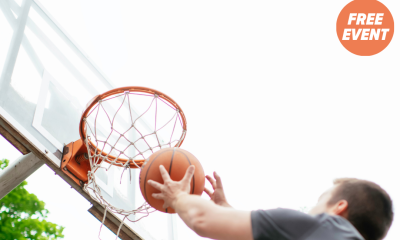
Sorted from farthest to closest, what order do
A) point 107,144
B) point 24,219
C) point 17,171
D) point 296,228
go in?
1. point 24,219
2. point 107,144
3. point 17,171
4. point 296,228

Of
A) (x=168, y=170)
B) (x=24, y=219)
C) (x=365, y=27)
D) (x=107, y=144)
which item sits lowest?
(x=24, y=219)

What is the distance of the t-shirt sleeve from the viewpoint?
3.82 ft

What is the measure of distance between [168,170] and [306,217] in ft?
3.63

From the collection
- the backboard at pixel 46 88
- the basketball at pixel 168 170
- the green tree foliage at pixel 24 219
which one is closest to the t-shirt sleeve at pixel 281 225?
the basketball at pixel 168 170

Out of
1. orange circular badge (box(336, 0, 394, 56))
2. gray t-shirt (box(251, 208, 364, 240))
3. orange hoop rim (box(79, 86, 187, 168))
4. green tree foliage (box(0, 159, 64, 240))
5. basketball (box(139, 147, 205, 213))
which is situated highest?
orange circular badge (box(336, 0, 394, 56))

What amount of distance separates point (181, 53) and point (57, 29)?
10.4ft

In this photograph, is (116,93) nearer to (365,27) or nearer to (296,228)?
(296,228)

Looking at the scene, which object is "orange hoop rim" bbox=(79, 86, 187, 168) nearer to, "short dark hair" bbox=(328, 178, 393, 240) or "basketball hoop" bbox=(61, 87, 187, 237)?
"basketball hoop" bbox=(61, 87, 187, 237)

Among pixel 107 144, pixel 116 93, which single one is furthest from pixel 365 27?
pixel 107 144

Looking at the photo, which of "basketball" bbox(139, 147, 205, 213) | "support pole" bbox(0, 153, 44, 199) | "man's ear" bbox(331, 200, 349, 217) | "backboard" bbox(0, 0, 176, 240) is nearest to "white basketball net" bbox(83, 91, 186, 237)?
"backboard" bbox(0, 0, 176, 240)

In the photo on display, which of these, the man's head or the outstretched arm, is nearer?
the outstretched arm

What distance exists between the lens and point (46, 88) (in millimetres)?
3645

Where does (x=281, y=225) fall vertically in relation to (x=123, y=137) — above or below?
below

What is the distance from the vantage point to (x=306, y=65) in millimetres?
7547
